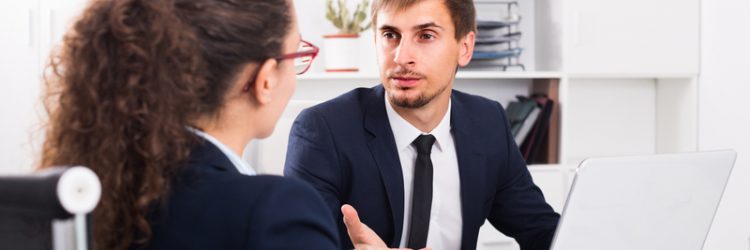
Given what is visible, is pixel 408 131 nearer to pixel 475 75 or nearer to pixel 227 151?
pixel 227 151

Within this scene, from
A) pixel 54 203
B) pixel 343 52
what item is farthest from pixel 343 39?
pixel 54 203

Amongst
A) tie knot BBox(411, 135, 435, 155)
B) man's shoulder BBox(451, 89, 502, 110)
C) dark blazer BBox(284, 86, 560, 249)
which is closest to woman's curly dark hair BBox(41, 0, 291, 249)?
dark blazer BBox(284, 86, 560, 249)

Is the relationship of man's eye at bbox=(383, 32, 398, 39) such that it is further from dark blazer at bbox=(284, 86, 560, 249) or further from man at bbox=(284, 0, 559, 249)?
dark blazer at bbox=(284, 86, 560, 249)

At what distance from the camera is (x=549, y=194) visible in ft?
9.57

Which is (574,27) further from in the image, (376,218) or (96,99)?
(96,99)

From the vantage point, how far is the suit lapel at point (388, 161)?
169 cm

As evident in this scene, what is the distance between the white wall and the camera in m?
2.62

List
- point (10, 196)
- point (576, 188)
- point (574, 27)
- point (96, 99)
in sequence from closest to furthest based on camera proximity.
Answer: point (10, 196) → point (96, 99) → point (576, 188) → point (574, 27)

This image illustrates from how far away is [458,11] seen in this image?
6.30ft

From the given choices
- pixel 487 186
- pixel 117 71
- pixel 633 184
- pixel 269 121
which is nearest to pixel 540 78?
pixel 487 186

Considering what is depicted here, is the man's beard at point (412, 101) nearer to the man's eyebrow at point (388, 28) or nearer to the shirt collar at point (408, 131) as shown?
the shirt collar at point (408, 131)

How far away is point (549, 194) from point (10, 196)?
2429 mm

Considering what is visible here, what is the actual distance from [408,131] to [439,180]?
0.42 feet

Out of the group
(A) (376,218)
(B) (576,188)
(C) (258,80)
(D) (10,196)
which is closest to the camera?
(D) (10,196)
